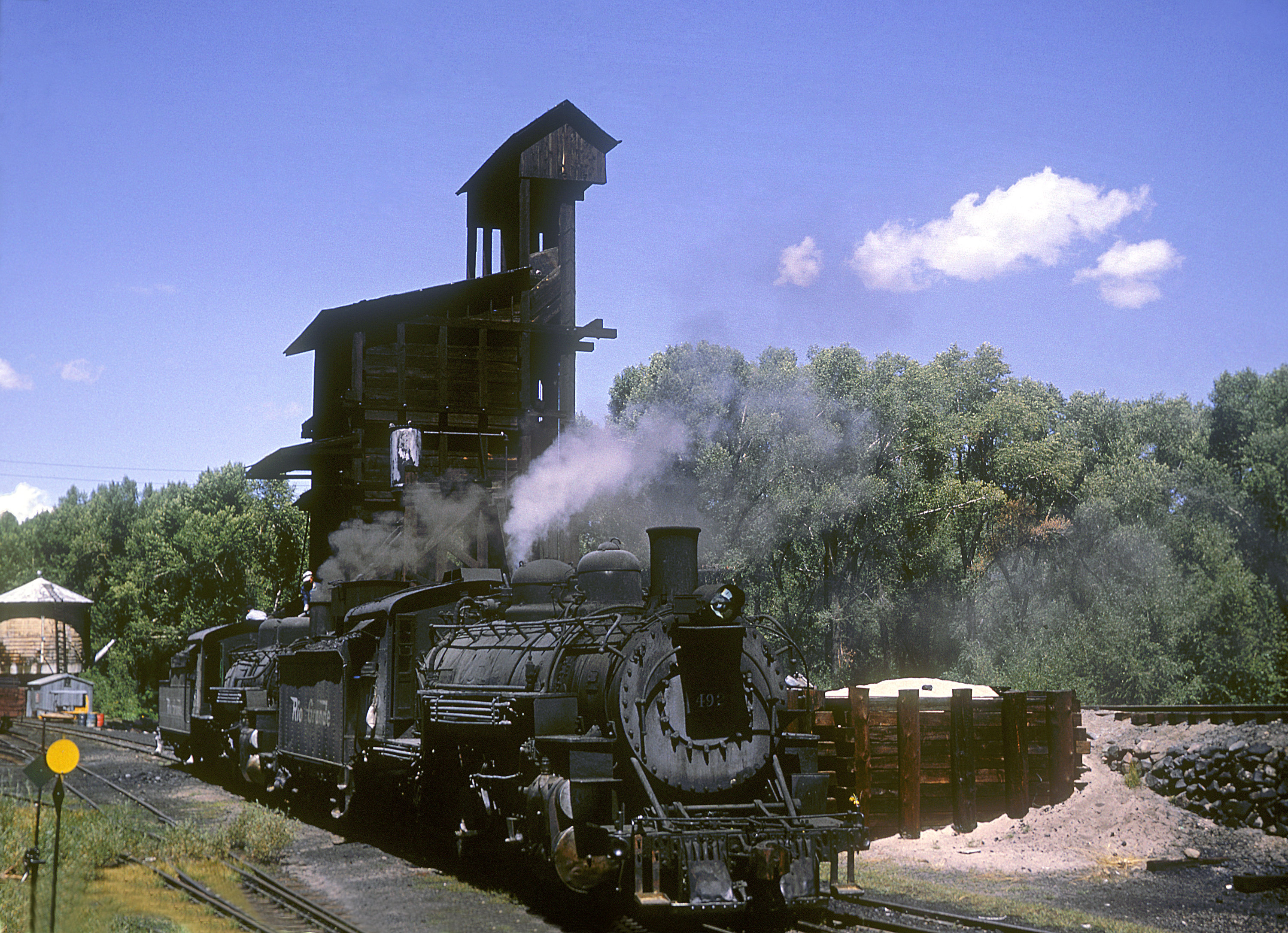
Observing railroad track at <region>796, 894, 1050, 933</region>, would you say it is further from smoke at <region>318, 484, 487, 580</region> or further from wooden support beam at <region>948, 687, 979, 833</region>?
smoke at <region>318, 484, 487, 580</region>

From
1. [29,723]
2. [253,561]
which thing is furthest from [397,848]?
[253,561]

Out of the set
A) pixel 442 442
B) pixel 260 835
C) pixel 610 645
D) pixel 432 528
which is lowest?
pixel 260 835

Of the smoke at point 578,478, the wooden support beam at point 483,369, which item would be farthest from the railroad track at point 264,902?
the wooden support beam at point 483,369

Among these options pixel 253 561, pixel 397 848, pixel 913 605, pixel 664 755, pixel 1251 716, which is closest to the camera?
pixel 664 755

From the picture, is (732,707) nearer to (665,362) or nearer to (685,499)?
(685,499)

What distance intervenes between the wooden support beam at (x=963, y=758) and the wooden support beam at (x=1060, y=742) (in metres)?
1.19

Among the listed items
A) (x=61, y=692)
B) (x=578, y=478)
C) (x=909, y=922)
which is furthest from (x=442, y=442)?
(x=61, y=692)

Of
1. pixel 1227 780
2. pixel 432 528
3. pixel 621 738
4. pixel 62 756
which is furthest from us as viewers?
pixel 432 528

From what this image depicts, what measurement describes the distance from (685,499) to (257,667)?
1814cm

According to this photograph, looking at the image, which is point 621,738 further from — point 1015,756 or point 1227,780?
point 1227,780

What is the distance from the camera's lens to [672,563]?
36.2ft

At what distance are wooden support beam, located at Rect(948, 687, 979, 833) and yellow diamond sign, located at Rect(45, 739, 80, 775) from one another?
11172 mm

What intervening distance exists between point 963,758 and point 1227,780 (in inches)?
168

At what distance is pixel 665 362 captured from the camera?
4369 cm
